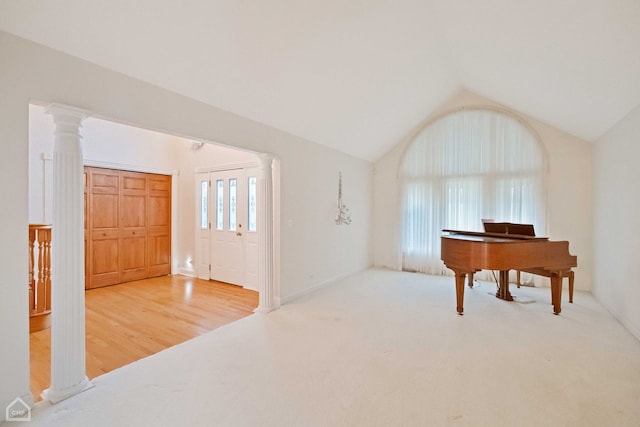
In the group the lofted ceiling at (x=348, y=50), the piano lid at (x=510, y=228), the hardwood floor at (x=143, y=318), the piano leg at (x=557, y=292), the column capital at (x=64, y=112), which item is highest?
the lofted ceiling at (x=348, y=50)

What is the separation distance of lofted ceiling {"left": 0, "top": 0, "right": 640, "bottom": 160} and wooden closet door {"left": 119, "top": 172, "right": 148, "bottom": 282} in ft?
11.3

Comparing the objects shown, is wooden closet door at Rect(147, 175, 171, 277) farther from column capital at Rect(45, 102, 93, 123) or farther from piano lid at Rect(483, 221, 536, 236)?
piano lid at Rect(483, 221, 536, 236)

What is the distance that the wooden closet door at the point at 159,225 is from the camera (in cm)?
582

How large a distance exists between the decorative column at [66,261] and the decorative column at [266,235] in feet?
6.39

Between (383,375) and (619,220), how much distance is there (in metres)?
3.53

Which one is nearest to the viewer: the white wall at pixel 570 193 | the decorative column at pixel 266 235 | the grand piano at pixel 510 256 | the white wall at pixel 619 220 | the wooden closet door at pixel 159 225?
the white wall at pixel 619 220

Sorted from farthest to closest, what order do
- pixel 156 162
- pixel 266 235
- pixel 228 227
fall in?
pixel 156 162 → pixel 228 227 → pixel 266 235

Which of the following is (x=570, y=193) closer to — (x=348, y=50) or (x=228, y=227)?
(x=348, y=50)

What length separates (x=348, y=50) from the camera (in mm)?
3248

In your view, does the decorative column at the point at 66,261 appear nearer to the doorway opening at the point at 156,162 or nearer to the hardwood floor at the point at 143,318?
the hardwood floor at the point at 143,318

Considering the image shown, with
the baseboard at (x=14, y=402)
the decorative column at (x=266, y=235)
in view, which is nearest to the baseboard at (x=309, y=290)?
the decorative column at (x=266, y=235)

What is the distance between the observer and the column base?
6.64ft

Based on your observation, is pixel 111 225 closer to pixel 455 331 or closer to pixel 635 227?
pixel 455 331

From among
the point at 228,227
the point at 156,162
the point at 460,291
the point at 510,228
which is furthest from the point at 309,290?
the point at 156,162
